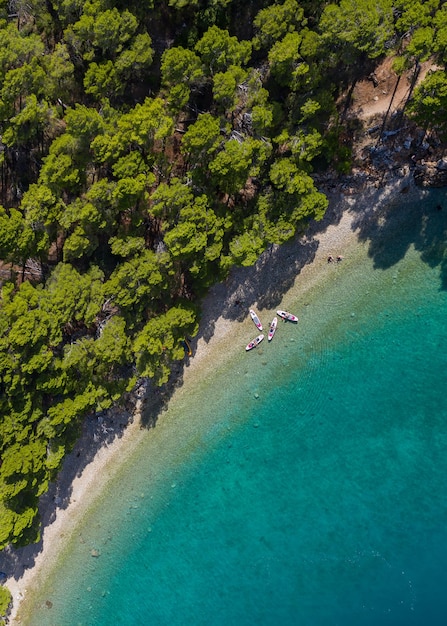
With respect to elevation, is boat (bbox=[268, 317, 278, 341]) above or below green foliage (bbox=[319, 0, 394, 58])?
below

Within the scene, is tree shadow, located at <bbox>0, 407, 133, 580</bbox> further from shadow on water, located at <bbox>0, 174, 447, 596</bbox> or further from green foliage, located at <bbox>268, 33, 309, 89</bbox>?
green foliage, located at <bbox>268, 33, 309, 89</bbox>

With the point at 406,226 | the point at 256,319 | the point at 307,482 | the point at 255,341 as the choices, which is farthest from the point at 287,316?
the point at 307,482

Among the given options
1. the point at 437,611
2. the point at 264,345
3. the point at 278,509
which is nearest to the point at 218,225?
the point at 264,345

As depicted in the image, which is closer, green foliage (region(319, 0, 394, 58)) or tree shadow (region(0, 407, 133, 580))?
green foliage (region(319, 0, 394, 58))

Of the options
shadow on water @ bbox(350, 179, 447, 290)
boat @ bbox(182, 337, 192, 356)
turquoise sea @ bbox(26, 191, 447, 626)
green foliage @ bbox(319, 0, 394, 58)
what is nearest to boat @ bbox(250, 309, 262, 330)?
turquoise sea @ bbox(26, 191, 447, 626)

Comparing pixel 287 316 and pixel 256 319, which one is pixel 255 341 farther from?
pixel 287 316

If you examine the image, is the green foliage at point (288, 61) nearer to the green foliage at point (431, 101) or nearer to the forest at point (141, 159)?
the forest at point (141, 159)

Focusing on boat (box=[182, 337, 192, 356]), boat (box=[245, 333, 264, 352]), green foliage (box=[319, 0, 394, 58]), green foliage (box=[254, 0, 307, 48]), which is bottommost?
boat (box=[245, 333, 264, 352])

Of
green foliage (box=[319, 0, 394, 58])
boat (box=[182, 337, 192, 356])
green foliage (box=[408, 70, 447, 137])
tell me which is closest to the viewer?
green foliage (box=[319, 0, 394, 58])
